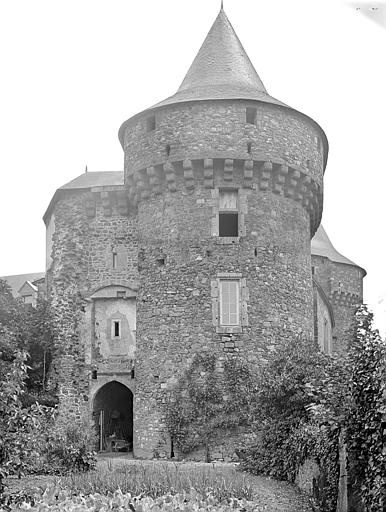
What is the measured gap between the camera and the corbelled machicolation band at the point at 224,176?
24.1 metres

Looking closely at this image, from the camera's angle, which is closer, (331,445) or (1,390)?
(1,390)

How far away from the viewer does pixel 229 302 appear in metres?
23.8

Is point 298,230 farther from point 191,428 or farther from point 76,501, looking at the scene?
point 76,501

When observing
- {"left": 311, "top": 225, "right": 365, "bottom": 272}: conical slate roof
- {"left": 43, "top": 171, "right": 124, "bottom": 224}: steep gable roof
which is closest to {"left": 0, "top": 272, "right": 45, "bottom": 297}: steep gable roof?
A: {"left": 311, "top": 225, "right": 365, "bottom": 272}: conical slate roof

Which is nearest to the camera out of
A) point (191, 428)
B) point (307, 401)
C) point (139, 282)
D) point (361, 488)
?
point (361, 488)

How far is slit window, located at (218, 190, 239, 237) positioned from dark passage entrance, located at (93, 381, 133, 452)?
5.81 metres

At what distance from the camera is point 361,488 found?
33.8ft

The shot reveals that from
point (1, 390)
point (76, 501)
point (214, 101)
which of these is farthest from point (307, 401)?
point (214, 101)

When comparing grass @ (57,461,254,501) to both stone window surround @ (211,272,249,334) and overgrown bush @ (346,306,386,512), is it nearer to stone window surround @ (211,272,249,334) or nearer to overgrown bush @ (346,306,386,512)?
overgrown bush @ (346,306,386,512)

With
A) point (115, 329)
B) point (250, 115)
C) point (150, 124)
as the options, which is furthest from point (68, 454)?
point (250, 115)

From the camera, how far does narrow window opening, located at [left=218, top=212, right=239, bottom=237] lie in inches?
969

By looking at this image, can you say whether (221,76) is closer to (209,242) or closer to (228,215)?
(228,215)

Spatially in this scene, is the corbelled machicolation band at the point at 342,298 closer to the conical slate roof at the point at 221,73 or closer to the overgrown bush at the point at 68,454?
the conical slate roof at the point at 221,73

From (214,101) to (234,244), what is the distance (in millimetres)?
4060
